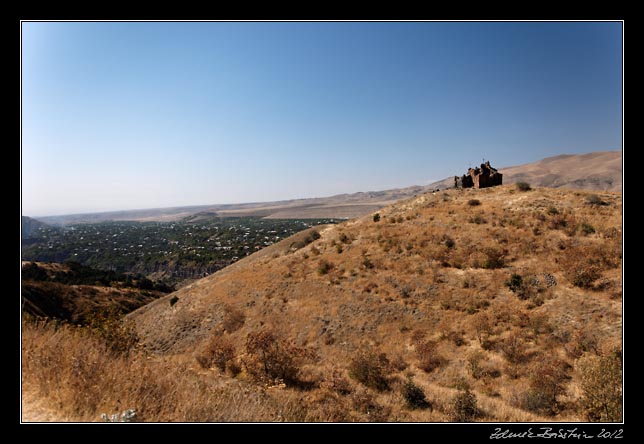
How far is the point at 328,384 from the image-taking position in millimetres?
10977

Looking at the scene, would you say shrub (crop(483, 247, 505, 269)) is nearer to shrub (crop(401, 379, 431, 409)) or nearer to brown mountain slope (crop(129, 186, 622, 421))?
brown mountain slope (crop(129, 186, 622, 421))

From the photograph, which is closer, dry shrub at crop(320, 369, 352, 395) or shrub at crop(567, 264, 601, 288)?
dry shrub at crop(320, 369, 352, 395)

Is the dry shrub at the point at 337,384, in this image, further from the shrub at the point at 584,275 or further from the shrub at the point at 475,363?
the shrub at the point at 584,275

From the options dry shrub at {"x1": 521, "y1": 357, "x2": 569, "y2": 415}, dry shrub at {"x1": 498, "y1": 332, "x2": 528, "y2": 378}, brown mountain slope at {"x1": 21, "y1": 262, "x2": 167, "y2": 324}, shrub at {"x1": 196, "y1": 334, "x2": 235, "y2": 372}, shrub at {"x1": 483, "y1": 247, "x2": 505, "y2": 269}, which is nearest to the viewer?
dry shrub at {"x1": 521, "y1": 357, "x2": 569, "y2": 415}

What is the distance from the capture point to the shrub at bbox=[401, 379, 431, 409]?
30.0 feet

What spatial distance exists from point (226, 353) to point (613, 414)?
50.4 ft

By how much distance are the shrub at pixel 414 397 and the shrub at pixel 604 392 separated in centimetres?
418

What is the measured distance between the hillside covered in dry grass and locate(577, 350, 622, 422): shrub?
4cm

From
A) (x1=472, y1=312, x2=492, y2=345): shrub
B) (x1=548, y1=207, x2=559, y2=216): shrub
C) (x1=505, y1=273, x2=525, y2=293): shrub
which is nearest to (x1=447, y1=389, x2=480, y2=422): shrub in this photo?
(x1=472, y1=312, x2=492, y2=345): shrub

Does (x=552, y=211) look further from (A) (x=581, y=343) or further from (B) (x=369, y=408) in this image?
(B) (x=369, y=408)

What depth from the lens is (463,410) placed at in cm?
838
